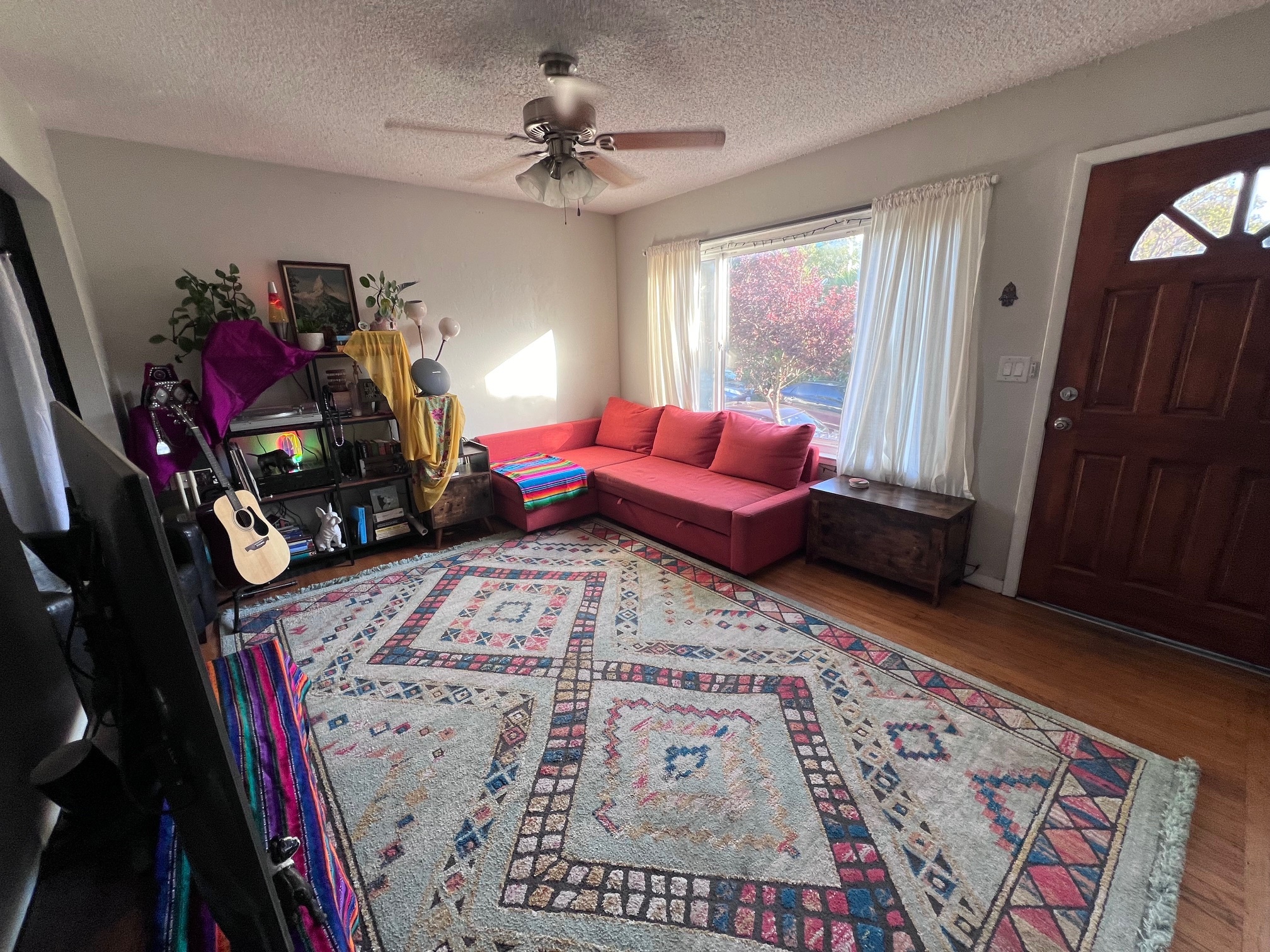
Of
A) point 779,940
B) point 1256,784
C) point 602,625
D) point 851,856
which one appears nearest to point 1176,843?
point 1256,784

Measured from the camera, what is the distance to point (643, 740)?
185cm

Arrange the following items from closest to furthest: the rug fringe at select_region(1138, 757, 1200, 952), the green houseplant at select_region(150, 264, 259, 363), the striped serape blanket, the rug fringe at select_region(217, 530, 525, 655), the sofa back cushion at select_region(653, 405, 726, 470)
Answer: the rug fringe at select_region(1138, 757, 1200, 952) < the rug fringe at select_region(217, 530, 525, 655) < the green houseplant at select_region(150, 264, 259, 363) < the striped serape blanket < the sofa back cushion at select_region(653, 405, 726, 470)

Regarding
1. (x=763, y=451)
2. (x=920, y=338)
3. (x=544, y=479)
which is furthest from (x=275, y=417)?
(x=920, y=338)

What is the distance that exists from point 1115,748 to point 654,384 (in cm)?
352

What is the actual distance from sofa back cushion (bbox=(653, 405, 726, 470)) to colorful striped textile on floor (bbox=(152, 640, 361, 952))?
280 cm

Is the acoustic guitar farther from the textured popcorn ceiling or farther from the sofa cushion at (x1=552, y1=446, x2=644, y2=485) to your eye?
the sofa cushion at (x1=552, y1=446, x2=644, y2=485)

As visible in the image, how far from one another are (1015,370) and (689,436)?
200 cm

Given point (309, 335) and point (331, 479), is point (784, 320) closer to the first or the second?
point (309, 335)

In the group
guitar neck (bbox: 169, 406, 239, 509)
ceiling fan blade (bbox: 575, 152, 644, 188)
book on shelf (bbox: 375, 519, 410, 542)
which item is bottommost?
book on shelf (bbox: 375, 519, 410, 542)

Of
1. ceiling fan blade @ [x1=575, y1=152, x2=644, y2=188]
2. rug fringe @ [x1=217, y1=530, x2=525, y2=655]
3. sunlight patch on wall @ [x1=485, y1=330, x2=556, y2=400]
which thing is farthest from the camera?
sunlight patch on wall @ [x1=485, y1=330, x2=556, y2=400]

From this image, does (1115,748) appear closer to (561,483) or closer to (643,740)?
(643,740)

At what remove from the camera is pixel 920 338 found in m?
2.82

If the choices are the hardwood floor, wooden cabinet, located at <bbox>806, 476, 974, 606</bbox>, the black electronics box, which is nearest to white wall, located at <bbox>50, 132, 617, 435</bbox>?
the black electronics box

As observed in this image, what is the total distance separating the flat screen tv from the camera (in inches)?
17.1
